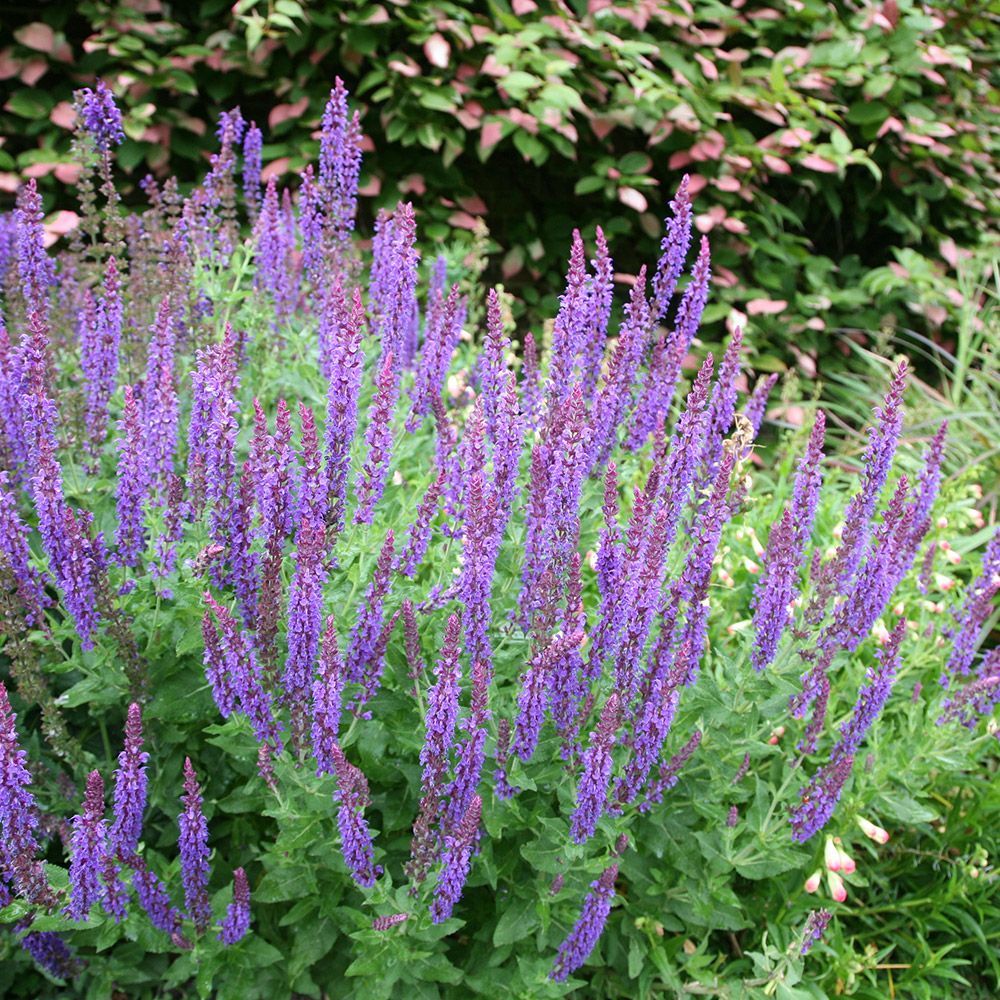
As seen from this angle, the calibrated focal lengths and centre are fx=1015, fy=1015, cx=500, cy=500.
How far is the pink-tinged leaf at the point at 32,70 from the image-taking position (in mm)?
5852

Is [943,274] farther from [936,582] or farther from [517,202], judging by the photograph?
[936,582]

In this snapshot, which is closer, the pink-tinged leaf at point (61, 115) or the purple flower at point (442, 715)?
the purple flower at point (442, 715)

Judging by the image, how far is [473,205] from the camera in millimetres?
6418

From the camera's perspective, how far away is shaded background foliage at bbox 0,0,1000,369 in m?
5.96

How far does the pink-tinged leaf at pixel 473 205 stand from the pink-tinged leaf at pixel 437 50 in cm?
83

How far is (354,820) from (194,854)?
457mm

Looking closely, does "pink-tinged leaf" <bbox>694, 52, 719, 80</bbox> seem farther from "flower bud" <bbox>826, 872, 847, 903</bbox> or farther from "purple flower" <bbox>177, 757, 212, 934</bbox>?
"purple flower" <bbox>177, 757, 212, 934</bbox>

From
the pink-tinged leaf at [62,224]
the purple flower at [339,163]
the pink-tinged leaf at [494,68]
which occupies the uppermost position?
the purple flower at [339,163]

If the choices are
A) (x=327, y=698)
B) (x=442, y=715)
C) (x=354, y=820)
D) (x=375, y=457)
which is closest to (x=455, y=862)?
(x=354, y=820)

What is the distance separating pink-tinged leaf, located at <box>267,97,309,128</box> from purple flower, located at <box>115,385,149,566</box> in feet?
12.9

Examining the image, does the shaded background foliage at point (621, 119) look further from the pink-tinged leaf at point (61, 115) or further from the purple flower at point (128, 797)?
the purple flower at point (128, 797)

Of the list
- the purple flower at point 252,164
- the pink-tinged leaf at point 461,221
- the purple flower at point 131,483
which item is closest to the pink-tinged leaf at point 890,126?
the pink-tinged leaf at point 461,221

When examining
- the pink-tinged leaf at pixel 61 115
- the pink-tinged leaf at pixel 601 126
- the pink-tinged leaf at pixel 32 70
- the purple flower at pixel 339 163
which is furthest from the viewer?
the pink-tinged leaf at pixel 601 126

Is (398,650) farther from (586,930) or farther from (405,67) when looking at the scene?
(405,67)
